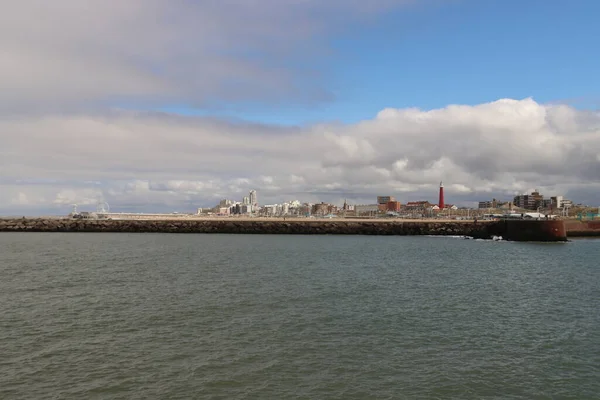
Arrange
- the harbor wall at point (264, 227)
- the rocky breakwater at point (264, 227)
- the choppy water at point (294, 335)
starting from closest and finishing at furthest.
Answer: the choppy water at point (294, 335) < the harbor wall at point (264, 227) < the rocky breakwater at point (264, 227)

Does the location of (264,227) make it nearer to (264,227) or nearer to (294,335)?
(264,227)

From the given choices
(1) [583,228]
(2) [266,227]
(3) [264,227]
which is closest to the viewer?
(1) [583,228]

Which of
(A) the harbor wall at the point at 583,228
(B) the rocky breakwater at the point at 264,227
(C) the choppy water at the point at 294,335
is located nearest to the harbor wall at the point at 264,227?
(B) the rocky breakwater at the point at 264,227

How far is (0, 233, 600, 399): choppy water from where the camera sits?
596 inches

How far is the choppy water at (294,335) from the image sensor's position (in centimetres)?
1515

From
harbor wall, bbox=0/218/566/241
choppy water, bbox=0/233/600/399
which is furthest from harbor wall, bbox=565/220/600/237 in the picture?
choppy water, bbox=0/233/600/399

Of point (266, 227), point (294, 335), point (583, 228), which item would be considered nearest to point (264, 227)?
point (266, 227)

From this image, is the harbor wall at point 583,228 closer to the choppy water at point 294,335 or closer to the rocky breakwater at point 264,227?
the rocky breakwater at point 264,227

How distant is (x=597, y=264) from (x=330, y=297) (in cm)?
4144

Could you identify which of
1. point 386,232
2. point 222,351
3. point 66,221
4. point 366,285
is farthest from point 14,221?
point 222,351

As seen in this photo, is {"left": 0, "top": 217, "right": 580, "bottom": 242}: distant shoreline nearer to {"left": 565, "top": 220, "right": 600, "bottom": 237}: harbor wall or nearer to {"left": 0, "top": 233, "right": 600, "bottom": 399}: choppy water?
{"left": 565, "top": 220, "right": 600, "bottom": 237}: harbor wall

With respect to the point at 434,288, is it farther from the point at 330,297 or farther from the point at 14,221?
the point at 14,221

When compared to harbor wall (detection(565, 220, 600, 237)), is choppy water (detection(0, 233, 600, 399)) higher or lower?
lower

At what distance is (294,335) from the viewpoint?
68.4ft
